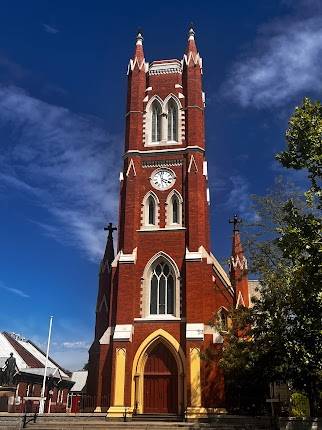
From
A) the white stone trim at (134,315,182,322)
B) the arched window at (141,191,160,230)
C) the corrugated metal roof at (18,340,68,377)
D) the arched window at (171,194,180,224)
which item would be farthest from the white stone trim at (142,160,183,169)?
the corrugated metal roof at (18,340,68,377)

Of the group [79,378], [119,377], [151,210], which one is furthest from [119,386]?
[79,378]

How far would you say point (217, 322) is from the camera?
25.6 metres

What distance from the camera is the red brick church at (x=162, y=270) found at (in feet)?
90.9

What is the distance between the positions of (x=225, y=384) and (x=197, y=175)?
43.3 feet

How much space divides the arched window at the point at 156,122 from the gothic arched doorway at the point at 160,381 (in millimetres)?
14568

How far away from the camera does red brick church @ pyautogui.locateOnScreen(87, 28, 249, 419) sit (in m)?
27.7

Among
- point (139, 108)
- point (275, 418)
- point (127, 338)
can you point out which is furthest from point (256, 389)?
point (139, 108)

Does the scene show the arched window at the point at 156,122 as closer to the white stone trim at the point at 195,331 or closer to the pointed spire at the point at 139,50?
the pointed spire at the point at 139,50

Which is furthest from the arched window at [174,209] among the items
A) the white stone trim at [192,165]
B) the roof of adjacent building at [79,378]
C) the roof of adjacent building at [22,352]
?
the roof of adjacent building at [79,378]

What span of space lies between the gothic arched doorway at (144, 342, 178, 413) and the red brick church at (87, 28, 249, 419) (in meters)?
0.06

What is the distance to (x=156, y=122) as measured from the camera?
117 ft

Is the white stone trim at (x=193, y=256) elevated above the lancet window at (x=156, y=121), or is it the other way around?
the lancet window at (x=156, y=121)

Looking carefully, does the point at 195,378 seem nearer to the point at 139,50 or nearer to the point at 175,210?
the point at 175,210

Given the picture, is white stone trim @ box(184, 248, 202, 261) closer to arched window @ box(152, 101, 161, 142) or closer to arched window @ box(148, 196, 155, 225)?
arched window @ box(148, 196, 155, 225)
